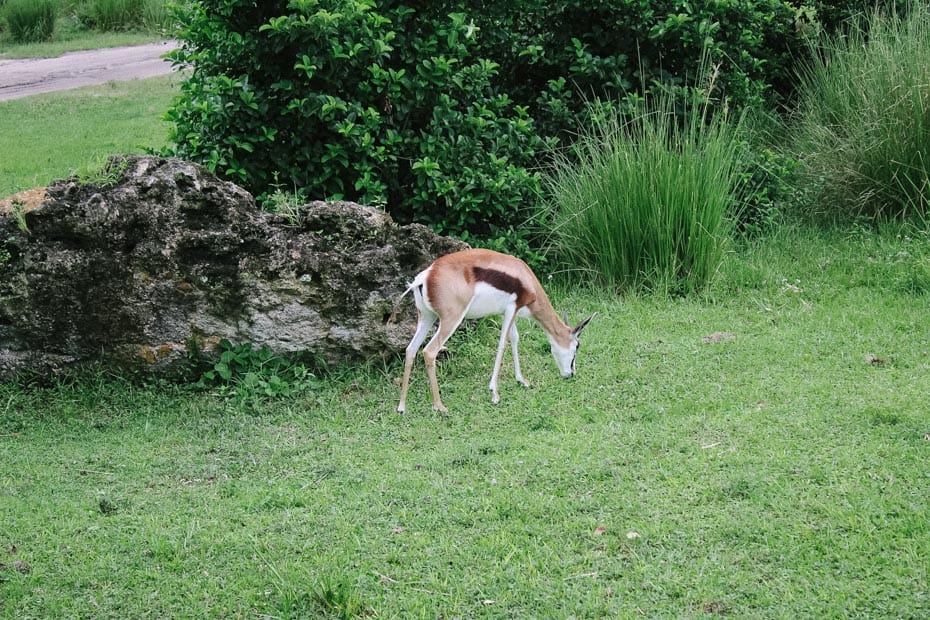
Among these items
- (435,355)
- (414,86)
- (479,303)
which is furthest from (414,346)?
(414,86)

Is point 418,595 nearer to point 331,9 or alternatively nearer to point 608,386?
point 608,386

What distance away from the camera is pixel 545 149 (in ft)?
29.9

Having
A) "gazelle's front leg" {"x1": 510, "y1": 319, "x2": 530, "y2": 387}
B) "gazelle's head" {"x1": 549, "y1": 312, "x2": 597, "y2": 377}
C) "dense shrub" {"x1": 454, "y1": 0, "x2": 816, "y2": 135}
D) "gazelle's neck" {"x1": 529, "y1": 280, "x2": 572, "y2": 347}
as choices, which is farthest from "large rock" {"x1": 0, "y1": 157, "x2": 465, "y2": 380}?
"dense shrub" {"x1": 454, "y1": 0, "x2": 816, "y2": 135}

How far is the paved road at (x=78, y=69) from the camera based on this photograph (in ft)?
54.2

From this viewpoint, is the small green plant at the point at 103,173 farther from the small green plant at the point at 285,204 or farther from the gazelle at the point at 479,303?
the gazelle at the point at 479,303

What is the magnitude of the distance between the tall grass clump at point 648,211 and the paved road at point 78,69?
385 inches

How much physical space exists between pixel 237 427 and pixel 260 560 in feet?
5.56

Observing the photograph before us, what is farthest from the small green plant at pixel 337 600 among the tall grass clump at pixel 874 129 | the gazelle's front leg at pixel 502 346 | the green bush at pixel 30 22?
the green bush at pixel 30 22

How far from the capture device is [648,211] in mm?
8133

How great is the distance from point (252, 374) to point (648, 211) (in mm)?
3472

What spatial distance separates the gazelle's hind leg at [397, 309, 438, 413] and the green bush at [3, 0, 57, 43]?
17.7m

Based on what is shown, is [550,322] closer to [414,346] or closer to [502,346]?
[502,346]

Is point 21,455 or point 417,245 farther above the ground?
point 417,245

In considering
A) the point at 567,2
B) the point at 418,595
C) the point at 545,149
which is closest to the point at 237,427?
the point at 418,595
